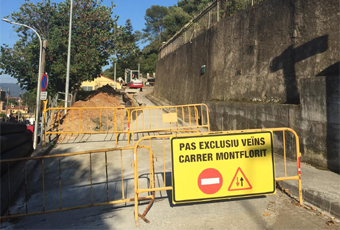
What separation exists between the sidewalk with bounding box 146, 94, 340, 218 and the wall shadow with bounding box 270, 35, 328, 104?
226 cm

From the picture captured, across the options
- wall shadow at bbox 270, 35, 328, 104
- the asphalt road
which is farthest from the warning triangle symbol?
wall shadow at bbox 270, 35, 328, 104

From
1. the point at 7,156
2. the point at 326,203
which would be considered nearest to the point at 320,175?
the point at 326,203

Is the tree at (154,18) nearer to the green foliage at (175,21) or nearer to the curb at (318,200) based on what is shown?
the green foliage at (175,21)

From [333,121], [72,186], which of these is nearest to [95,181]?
[72,186]

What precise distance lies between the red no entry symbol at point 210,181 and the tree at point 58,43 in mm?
17025

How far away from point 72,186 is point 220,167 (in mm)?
3503

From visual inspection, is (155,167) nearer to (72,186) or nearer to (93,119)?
(72,186)

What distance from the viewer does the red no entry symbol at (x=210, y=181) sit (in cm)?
420

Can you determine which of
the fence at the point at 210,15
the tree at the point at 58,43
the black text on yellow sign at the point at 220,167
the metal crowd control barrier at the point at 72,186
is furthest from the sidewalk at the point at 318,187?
the tree at the point at 58,43

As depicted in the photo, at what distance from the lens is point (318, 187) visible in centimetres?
485

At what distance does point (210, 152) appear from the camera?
13.9 ft

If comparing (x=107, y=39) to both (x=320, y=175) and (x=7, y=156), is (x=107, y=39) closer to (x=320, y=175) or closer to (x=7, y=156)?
(x=7, y=156)

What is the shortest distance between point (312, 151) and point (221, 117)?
498cm

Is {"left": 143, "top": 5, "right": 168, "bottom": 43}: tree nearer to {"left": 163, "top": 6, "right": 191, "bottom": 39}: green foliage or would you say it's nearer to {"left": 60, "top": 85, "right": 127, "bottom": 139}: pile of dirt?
{"left": 163, "top": 6, "right": 191, "bottom": 39}: green foliage
